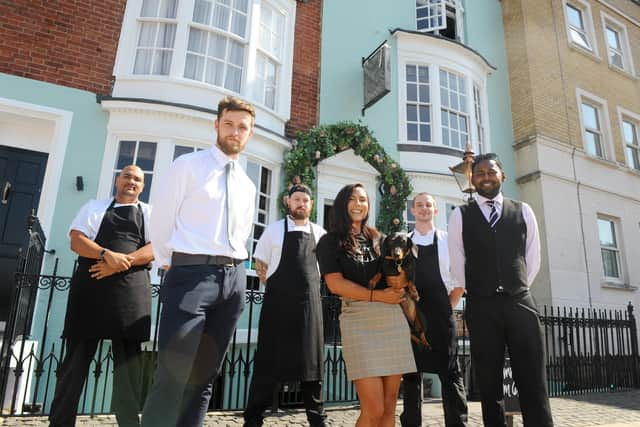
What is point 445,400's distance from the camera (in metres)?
3.54

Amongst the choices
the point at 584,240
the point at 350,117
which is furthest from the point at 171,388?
the point at 584,240

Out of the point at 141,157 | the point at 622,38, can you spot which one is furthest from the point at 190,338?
the point at 622,38

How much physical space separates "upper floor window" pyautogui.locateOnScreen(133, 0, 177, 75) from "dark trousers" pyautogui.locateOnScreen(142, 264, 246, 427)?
6211mm

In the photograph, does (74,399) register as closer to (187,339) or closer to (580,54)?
(187,339)

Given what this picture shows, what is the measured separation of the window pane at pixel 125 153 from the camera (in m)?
7.00

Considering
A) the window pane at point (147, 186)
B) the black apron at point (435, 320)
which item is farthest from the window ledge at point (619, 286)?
the window pane at point (147, 186)

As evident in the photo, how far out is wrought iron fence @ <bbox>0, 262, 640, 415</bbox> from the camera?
15.1 feet

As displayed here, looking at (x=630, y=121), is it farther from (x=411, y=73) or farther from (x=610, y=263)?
(x=411, y=73)

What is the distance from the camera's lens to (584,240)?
10914mm

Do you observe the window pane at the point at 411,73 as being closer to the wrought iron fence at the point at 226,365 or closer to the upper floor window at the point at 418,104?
the upper floor window at the point at 418,104

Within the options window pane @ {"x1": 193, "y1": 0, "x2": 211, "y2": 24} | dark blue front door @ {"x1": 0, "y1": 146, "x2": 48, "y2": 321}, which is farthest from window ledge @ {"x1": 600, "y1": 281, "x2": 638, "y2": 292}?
dark blue front door @ {"x1": 0, "y1": 146, "x2": 48, "y2": 321}

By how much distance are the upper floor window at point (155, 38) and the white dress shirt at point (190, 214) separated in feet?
19.2

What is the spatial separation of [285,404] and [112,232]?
3397 mm

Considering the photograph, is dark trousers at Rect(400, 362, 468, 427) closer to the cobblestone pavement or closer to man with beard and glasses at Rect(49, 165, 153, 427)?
the cobblestone pavement
